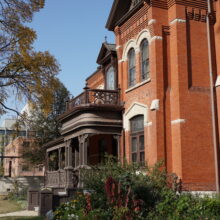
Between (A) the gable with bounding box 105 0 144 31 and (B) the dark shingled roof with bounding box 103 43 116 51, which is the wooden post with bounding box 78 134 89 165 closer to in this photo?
(B) the dark shingled roof with bounding box 103 43 116 51

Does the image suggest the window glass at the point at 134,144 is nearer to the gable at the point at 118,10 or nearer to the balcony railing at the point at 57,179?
the balcony railing at the point at 57,179

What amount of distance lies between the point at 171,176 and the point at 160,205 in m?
4.39

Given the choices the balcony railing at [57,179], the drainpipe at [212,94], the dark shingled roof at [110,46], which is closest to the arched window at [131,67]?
the dark shingled roof at [110,46]

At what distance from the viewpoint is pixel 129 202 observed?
35.2 ft

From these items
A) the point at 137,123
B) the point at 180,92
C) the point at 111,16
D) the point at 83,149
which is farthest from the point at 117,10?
the point at 83,149

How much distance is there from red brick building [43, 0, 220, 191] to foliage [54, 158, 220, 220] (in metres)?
2.85

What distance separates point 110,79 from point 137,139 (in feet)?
20.6

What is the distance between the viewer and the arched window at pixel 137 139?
726 inches

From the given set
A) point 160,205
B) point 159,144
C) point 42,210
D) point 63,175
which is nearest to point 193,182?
point 159,144

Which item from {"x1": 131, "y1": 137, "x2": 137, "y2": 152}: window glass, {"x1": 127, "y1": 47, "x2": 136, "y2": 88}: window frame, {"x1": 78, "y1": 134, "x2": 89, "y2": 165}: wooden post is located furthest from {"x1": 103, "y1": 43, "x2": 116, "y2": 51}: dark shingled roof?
{"x1": 131, "y1": 137, "x2": 137, "y2": 152}: window glass

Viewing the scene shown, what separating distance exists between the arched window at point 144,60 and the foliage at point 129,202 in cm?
584

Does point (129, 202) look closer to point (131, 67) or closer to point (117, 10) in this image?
point (131, 67)

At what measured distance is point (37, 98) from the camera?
12.9 metres

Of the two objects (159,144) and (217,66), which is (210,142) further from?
(217,66)
